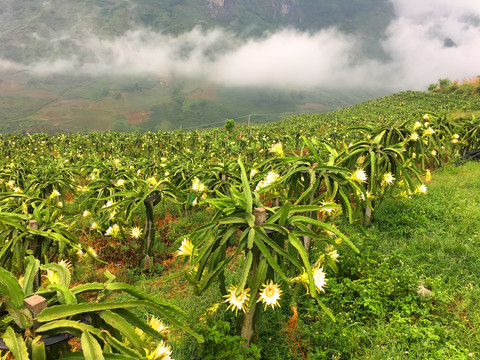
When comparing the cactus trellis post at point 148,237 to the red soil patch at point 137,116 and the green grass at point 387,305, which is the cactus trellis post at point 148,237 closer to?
the green grass at point 387,305

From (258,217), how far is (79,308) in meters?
0.94

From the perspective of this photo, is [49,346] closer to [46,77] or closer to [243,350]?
[243,350]

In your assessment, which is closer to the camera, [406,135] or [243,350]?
[243,350]

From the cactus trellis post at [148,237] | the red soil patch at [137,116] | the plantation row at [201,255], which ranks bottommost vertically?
the cactus trellis post at [148,237]

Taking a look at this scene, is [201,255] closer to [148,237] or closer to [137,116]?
[148,237]

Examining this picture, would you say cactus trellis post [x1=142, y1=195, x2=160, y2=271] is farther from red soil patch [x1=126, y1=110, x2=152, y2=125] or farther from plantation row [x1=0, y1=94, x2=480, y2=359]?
red soil patch [x1=126, y1=110, x2=152, y2=125]

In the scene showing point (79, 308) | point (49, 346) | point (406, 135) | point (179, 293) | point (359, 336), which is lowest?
point (179, 293)

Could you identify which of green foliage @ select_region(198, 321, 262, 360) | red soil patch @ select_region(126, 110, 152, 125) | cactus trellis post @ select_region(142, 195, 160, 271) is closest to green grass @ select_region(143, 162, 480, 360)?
green foliage @ select_region(198, 321, 262, 360)

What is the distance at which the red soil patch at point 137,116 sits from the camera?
13111cm

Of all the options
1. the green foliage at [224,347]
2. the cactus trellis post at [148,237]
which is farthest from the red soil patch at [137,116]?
the green foliage at [224,347]

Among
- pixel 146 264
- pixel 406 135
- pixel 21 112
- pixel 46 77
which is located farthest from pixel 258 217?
pixel 46 77

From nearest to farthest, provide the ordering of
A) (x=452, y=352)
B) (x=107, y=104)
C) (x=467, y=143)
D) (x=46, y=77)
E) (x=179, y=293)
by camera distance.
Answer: (x=452, y=352)
(x=179, y=293)
(x=467, y=143)
(x=107, y=104)
(x=46, y=77)

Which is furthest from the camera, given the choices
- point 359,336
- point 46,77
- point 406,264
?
point 46,77

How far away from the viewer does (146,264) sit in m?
3.64
